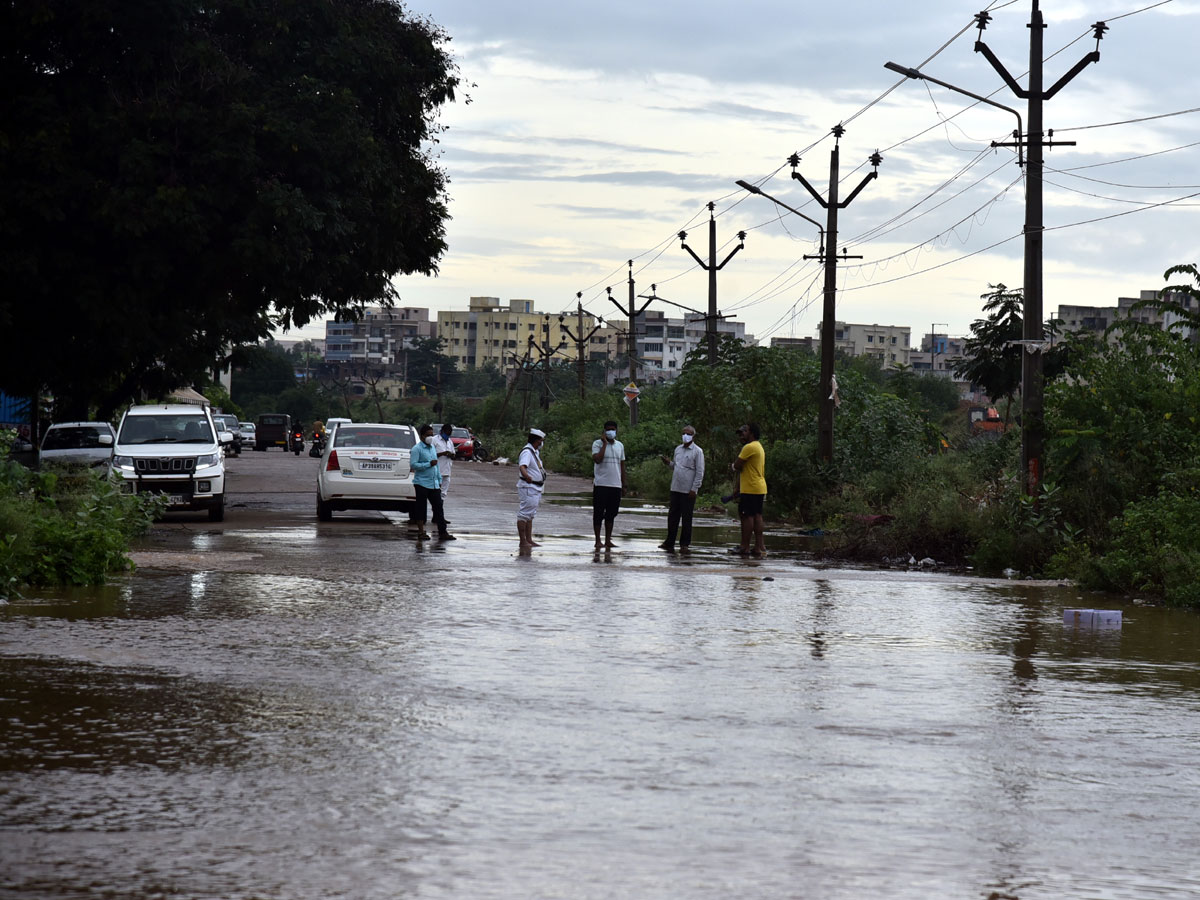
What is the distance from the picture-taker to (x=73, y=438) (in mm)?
28625

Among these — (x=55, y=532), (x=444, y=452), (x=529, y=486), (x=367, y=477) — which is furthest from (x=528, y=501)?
(x=55, y=532)

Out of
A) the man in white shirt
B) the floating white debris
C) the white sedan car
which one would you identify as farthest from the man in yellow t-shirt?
the floating white debris

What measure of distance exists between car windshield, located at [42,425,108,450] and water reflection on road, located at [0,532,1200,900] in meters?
15.1

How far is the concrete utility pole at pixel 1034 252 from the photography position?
20.6 meters

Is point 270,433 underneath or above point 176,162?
underneath

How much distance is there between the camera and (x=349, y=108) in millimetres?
25109

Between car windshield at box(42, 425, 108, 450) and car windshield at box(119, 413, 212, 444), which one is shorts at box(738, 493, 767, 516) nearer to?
car windshield at box(119, 413, 212, 444)

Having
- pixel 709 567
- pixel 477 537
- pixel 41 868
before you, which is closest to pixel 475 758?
pixel 41 868

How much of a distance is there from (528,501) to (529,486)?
0.95 ft

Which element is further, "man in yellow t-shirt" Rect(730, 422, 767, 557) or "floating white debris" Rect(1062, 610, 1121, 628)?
"man in yellow t-shirt" Rect(730, 422, 767, 557)

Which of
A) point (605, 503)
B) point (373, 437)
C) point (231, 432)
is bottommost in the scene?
point (605, 503)

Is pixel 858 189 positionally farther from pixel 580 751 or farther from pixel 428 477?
pixel 580 751

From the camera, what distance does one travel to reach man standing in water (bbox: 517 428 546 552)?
806 inches

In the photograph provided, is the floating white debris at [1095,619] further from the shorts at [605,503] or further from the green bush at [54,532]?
the green bush at [54,532]
